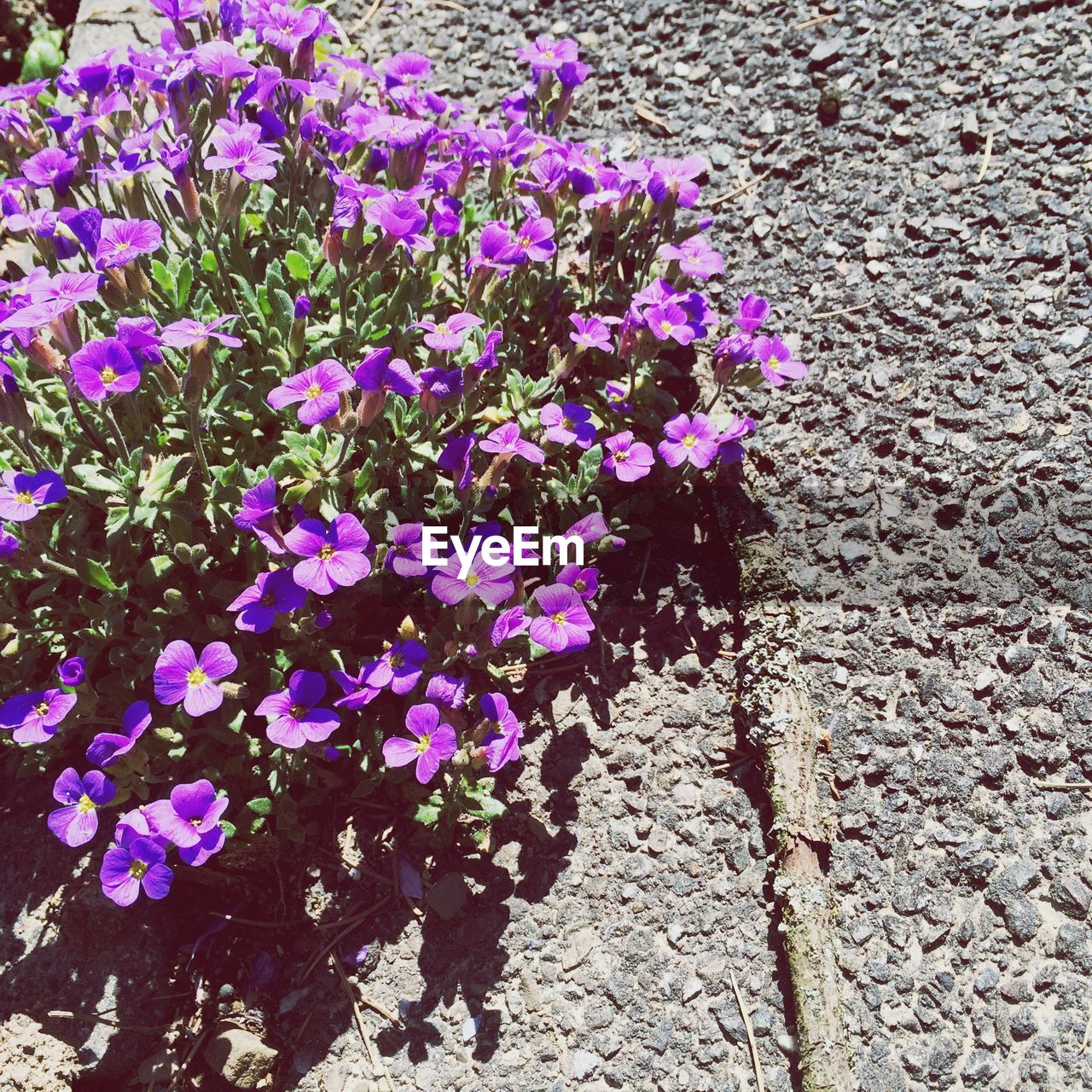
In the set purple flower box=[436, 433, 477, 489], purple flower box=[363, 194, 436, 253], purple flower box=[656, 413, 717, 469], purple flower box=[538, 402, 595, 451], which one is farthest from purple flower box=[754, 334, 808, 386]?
purple flower box=[363, 194, 436, 253]

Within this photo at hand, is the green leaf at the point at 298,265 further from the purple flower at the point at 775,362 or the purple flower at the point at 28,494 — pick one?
the purple flower at the point at 775,362

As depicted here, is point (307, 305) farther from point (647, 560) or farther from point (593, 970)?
point (593, 970)

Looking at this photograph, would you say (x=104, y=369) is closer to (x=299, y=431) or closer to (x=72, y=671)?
(x=299, y=431)

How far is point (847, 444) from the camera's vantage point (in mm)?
3209

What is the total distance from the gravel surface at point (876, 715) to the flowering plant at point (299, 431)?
1.05ft

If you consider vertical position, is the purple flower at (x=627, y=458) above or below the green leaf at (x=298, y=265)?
below

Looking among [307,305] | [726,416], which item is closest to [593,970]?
[726,416]

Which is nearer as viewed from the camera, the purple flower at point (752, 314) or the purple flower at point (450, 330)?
the purple flower at point (450, 330)

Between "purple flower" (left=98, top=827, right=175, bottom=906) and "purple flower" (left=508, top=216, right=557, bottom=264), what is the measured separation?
6.25 feet

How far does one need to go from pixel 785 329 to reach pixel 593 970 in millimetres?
2193

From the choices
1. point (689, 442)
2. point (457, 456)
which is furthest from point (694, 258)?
point (457, 456)

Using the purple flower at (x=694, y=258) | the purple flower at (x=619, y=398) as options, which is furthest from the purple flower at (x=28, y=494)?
the purple flower at (x=694, y=258)

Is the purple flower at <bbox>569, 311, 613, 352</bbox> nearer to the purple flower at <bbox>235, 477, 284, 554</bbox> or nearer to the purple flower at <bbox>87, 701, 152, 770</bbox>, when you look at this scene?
the purple flower at <bbox>235, 477, 284, 554</bbox>

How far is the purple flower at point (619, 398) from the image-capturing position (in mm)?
3158
